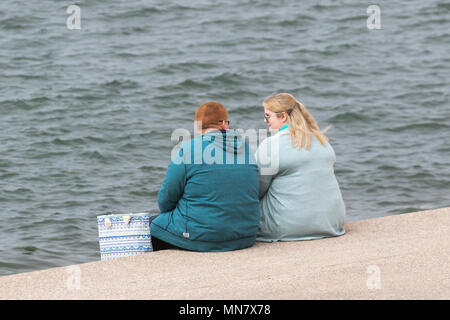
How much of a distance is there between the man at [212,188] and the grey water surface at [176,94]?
225cm

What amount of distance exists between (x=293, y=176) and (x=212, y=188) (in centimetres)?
66

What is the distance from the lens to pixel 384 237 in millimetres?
5793

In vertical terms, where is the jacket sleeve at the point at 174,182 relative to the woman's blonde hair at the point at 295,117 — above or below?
below

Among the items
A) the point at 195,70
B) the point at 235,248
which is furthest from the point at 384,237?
the point at 195,70

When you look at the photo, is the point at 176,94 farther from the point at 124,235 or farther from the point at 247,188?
the point at 247,188

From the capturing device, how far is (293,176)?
18.0ft

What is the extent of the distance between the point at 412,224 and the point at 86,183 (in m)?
4.65

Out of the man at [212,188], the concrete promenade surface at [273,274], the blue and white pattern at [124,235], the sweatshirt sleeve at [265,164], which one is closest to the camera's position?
the concrete promenade surface at [273,274]

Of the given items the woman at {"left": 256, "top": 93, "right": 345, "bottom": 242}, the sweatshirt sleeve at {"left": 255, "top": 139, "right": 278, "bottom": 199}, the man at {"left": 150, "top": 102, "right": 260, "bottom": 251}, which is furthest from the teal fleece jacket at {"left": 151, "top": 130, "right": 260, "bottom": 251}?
the woman at {"left": 256, "top": 93, "right": 345, "bottom": 242}

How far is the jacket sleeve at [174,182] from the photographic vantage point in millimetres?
5164

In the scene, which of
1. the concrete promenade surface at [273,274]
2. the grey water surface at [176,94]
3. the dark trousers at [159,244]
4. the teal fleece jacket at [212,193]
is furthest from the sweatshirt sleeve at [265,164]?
the grey water surface at [176,94]

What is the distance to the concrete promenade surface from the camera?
4348 mm

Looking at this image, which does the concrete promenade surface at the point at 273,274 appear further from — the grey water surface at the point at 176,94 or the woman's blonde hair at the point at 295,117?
the grey water surface at the point at 176,94
